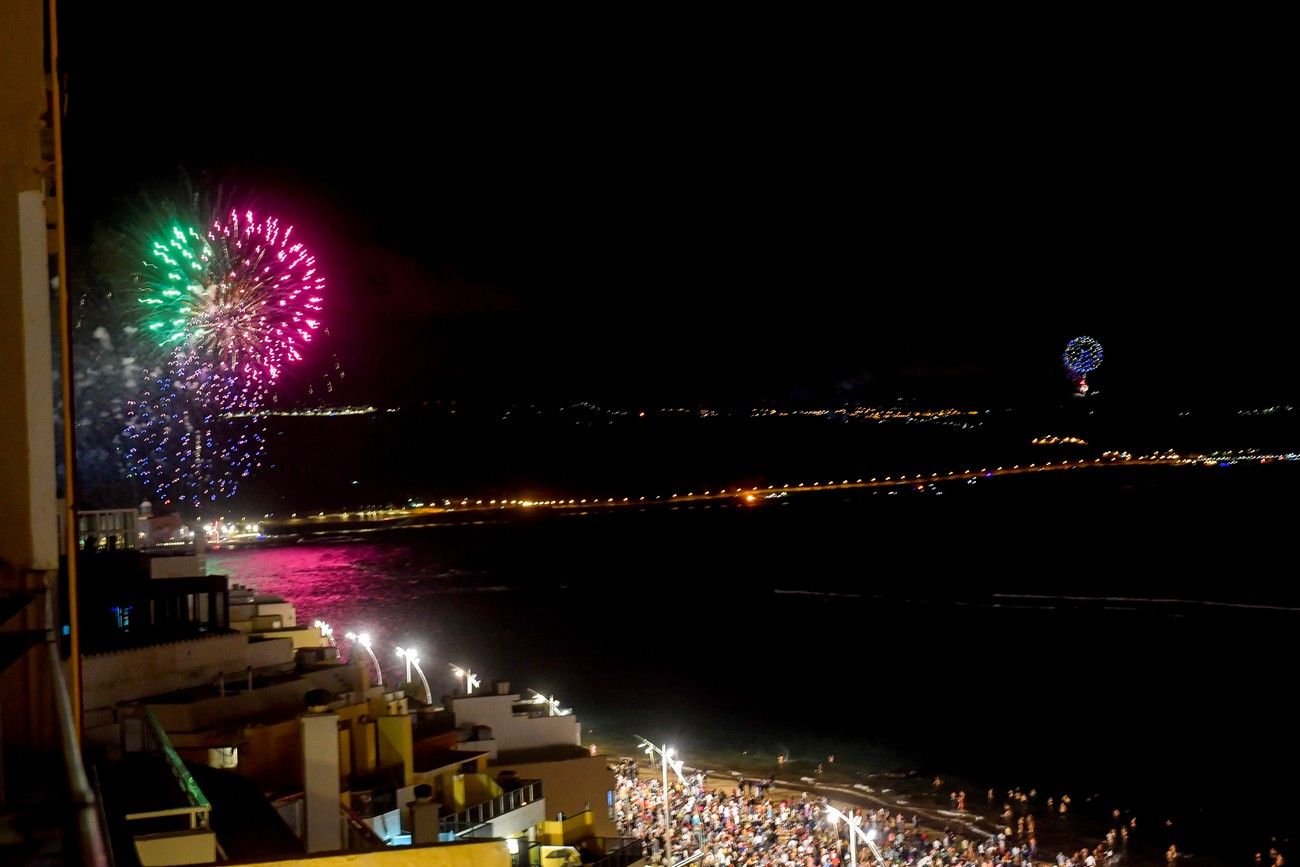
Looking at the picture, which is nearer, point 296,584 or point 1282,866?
point 1282,866

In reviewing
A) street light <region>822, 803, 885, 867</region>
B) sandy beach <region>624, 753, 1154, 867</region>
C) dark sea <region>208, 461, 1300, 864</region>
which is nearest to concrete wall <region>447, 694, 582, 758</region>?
street light <region>822, 803, 885, 867</region>

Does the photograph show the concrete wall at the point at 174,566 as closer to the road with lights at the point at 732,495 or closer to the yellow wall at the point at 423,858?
the yellow wall at the point at 423,858

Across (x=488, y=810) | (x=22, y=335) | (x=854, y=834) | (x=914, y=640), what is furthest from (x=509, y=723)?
(x=914, y=640)

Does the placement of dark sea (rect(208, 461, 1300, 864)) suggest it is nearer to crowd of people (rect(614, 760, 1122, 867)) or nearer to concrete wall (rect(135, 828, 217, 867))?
crowd of people (rect(614, 760, 1122, 867))

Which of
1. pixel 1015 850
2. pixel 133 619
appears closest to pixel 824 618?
pixel 1015 850

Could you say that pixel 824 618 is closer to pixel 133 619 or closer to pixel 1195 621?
pixel 1195 621

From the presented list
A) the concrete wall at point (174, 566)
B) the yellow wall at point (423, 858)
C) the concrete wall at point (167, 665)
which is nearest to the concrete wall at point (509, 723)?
the concrete wall at point (167, 665)
